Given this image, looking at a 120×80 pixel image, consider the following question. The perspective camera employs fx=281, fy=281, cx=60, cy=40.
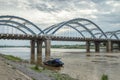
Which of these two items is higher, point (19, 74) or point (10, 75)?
point (10, 75)

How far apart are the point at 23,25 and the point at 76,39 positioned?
28.0 meters

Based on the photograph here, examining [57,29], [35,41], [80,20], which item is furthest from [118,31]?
[35,41]

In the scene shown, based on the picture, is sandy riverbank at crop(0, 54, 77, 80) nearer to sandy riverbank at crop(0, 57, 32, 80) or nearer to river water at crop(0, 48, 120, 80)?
sandy riverbank at crop(0, 57, 32, 80)

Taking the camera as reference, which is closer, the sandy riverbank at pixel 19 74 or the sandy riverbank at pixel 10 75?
the sandy riverbank at pixel 10 75

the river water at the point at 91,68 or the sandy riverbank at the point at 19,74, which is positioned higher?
the sandy riverbank at the point at 19,74

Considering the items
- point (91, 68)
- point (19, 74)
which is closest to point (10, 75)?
point (19, 74)

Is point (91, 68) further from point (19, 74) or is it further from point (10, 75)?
point (10, 75)

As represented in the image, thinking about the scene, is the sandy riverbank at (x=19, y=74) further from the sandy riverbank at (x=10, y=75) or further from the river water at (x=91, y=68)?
the river water at (x=91, y=68)

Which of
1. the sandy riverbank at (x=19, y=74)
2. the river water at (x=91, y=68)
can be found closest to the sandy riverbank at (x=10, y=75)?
the sandy riverbank at (x=19, y=74)

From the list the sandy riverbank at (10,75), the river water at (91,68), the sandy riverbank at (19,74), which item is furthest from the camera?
the river water at (91,68)

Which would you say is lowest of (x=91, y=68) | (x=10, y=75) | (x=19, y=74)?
(x=91, y=68)

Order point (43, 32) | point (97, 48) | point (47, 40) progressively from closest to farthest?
point (47, 40)
point (43, 32)
point (97, 48)

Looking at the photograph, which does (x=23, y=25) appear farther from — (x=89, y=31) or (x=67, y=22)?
(x=89, y=31)

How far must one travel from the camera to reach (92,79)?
32.0 metres
